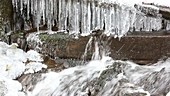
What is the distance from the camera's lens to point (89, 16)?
16.7ft

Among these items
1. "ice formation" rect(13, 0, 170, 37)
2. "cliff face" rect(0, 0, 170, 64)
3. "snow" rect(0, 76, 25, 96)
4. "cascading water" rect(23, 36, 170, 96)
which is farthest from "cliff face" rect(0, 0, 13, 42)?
"cascading water" rect(23, 36, 170, 96)

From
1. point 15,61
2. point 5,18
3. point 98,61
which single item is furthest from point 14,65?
point 98,61

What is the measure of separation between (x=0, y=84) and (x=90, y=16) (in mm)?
1420

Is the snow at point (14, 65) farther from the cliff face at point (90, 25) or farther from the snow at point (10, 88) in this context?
the cliff face at point (90, 25)

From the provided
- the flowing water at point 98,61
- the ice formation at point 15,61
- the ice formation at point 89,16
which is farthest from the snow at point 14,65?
the ice formation at point 89,16

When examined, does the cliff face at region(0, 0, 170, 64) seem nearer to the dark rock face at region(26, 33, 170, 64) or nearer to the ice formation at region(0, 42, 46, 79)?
the dark rock face at region(26, 33, 170, 64)

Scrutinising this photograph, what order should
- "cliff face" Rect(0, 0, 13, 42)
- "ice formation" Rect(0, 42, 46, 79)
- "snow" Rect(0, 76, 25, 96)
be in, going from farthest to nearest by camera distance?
"cliff face" Rect(0, 0, 13, 42) < "ice formation" Rect(0, 42, 46, 79) < "snow" Rect(0, 76, 25, 96)

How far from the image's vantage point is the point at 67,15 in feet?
17.2

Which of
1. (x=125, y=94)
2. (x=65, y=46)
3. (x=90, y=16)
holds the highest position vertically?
(x=90, y=16)

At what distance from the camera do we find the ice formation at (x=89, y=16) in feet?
16.1

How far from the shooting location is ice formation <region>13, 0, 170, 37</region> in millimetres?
4922

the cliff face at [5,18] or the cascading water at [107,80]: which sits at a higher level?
the cliff face at [5,18]

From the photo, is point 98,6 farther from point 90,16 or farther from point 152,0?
point 152,0

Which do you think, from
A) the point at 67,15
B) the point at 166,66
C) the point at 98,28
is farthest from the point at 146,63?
the point at 67,15
